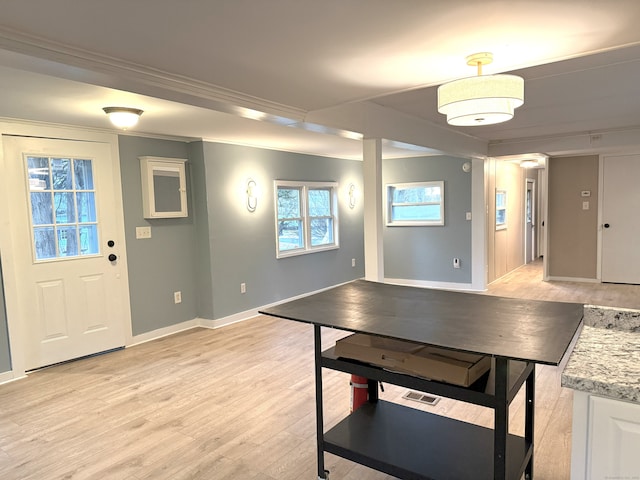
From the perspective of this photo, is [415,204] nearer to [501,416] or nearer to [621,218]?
[621,218]

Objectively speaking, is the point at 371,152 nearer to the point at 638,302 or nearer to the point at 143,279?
the point at 143,279

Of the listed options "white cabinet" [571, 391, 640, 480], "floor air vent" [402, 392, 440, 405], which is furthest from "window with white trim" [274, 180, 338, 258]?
"white cabinet" [571, 391, 640, 480]

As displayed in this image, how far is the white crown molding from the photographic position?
186cm

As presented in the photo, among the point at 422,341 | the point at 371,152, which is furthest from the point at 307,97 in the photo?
the point at 422,341

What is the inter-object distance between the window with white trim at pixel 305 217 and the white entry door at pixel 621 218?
425cm

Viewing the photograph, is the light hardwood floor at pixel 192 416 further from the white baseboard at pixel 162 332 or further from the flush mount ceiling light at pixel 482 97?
the flush mount ceiling light at pixel 482 97

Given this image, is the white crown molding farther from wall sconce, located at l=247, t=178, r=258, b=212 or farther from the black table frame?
wall sconce, located at l=247, t=178, r=258, b=212

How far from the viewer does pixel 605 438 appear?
1.21 meters

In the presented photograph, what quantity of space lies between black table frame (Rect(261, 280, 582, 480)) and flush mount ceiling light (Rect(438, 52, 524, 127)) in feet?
3.03

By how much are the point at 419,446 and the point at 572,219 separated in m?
6.47

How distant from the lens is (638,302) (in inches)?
223

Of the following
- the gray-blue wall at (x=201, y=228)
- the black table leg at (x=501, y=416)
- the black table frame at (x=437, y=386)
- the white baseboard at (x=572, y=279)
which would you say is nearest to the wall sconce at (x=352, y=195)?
the gray-blue wall at (x=201, y=228)

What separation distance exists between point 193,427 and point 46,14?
7.79 ft

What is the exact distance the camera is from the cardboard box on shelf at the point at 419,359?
1682 mm
